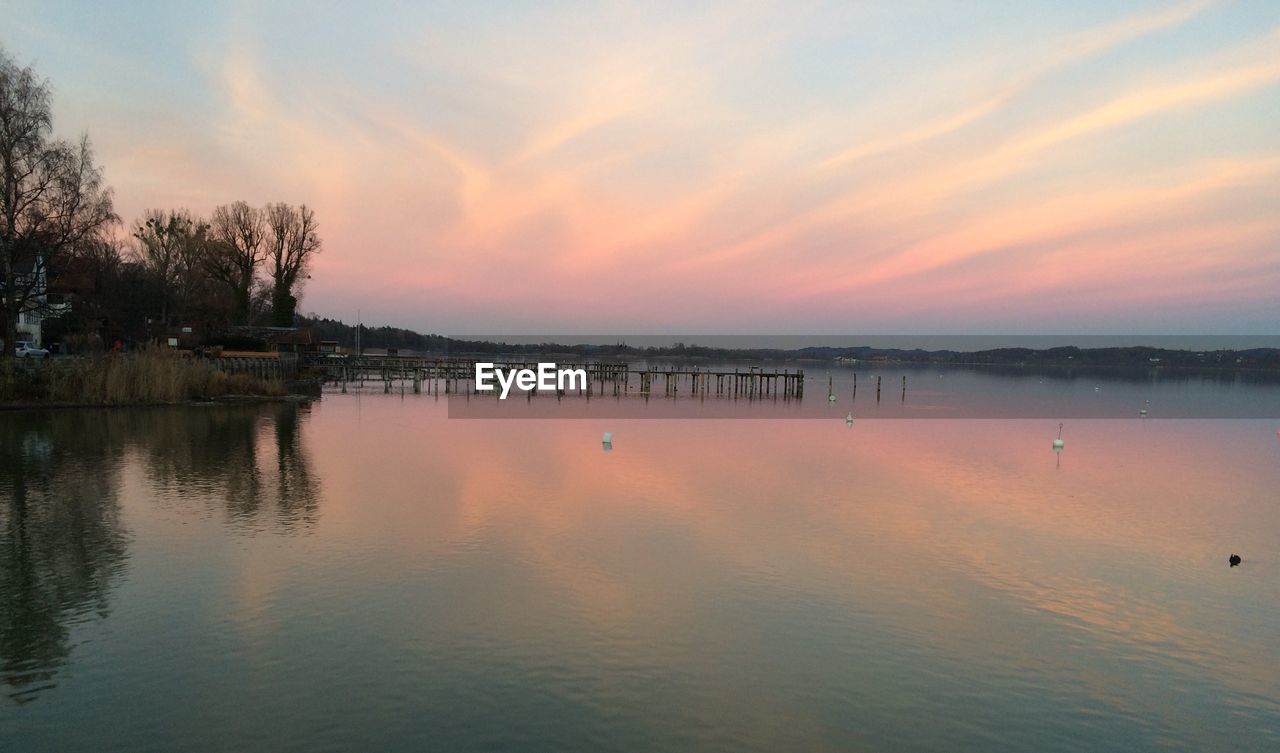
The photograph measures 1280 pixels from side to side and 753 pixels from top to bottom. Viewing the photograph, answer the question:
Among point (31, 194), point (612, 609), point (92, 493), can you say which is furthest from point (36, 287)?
point (612, 609)

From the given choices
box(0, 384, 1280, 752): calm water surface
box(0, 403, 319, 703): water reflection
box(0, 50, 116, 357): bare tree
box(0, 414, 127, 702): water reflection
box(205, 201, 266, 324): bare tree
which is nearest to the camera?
box(0, 384, 1280, 752): calm water surface

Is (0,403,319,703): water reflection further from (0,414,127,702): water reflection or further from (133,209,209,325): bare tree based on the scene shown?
(133,209,209,325): bare tree

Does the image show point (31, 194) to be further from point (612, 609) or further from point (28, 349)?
point (612, 609)

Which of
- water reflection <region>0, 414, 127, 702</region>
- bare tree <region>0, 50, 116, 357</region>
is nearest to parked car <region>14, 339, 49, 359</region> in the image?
bare tree <region>0, 50, 116, 357</region>

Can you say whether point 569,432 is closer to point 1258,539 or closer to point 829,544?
point 829,544

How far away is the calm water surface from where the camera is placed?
8.26 metres

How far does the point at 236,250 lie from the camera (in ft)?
236

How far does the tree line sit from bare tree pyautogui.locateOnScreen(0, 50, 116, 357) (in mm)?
42

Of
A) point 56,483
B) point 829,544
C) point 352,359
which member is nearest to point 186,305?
point 352,359

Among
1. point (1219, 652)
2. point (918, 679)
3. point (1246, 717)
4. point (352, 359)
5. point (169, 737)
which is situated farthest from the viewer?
point (352, 359)

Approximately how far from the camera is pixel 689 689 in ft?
29.8

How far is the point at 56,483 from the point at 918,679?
68.3 ft

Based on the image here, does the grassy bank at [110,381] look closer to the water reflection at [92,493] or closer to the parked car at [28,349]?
the water reflection at [92,493]

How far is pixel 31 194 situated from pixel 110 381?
905 cm
